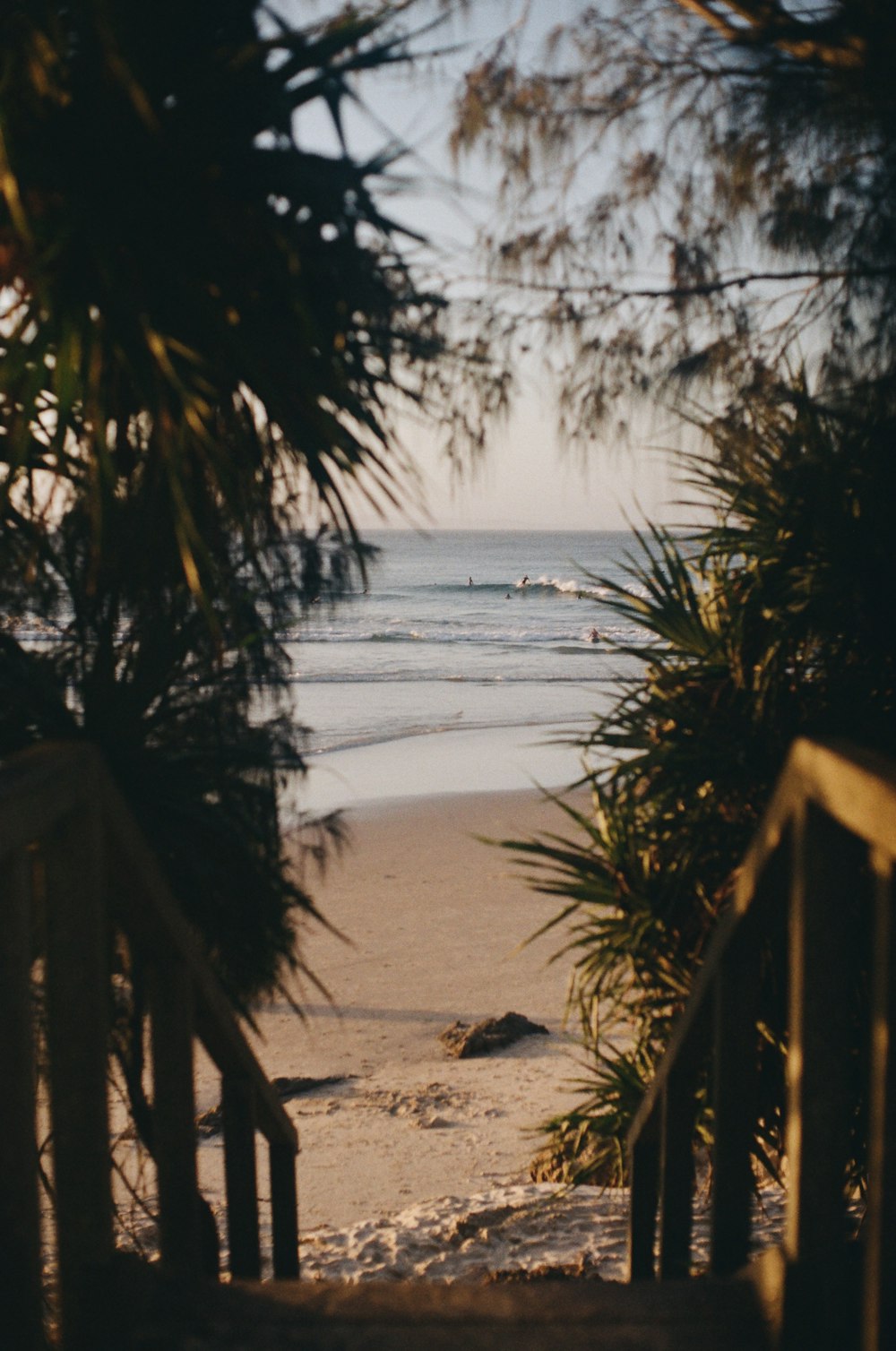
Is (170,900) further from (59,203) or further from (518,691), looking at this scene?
(518,691)

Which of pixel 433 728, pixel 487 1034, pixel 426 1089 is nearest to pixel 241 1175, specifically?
pixel 426 1089

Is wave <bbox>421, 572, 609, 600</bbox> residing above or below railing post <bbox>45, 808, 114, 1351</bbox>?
above

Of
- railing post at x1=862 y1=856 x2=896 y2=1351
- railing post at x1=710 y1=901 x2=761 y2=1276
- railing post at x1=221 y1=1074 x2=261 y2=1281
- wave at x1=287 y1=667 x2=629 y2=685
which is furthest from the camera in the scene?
wave at x1=287 y1=667 x2=629 y2=685

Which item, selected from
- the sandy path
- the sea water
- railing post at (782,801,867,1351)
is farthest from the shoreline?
railing post at (782,801,867,1351)

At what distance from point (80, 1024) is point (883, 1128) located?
1.12 m

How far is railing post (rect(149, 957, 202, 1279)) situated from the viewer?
203 centimetres

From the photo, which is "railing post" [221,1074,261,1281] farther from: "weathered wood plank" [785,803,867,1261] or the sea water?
"weathered wood plank" [785,803,867,1261]


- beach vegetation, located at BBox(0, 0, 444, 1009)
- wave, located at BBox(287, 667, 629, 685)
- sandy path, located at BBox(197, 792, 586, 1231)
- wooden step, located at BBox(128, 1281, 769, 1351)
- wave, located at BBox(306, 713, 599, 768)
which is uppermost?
beach vegetation, located at BBox(0, 0, 444, 1009)

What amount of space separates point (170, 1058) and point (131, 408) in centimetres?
141

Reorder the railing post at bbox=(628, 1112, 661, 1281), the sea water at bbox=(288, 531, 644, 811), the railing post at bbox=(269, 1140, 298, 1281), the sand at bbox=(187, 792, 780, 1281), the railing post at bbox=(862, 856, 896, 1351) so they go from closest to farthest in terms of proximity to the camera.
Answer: the railing post at bbox=(862, 856, 896, 1351) < the railing post at bbox=(628, 1112, 661, 1281) < the railing post at bbox=(269, 1140, 298, 1281) < the sand at bbox=(187, 792, 780, 1281) < the sea water at bbox=(288, 531, 644, 811)

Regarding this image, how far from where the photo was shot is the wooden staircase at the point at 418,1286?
4.63 ft

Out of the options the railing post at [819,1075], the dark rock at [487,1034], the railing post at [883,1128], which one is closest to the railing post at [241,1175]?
the railing post at [819,1075]

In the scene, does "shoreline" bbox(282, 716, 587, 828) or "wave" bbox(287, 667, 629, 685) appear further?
"wave" bbox(287, 667, 629, 685)

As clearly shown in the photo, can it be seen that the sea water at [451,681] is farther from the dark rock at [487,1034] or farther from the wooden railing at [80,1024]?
the dark rock at [487,1034]
